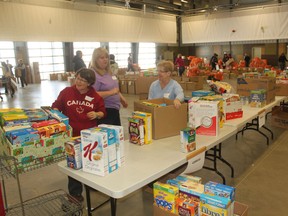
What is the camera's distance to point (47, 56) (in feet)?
52.1

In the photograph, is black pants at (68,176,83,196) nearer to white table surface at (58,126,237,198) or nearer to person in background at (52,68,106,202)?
person in background at (52,68,106,202)

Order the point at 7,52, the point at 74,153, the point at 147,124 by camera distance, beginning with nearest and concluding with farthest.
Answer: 1. the point at 74,153
2. the point at 147,124
3. the point at 7,52

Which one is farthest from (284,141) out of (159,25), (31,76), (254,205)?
(31,76)

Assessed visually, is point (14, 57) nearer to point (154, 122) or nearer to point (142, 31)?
point (142, 31)

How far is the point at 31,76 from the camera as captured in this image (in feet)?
49.5

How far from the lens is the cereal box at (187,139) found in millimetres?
1925

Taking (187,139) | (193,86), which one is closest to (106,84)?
(187,139)

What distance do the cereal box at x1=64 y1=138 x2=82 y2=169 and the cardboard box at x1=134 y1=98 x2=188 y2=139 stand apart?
712 millimetres

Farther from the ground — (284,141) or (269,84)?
(269,84)

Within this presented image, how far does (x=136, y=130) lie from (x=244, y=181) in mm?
1747

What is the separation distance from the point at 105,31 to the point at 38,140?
407 inches

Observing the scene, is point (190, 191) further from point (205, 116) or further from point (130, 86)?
point (130, 86)

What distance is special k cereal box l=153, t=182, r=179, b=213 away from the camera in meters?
1.66

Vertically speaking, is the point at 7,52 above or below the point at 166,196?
above
